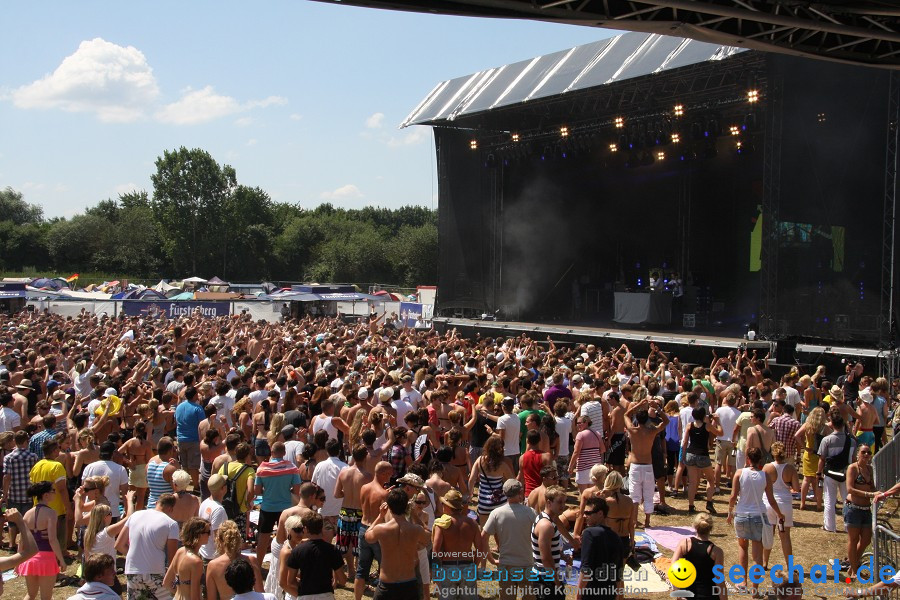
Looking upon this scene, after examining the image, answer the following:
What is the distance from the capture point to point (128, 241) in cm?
6172

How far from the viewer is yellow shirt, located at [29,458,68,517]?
6.26m

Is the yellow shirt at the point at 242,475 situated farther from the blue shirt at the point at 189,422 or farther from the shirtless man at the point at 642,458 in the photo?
the shirtless man at the point at 642,458

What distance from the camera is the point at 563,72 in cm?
1952

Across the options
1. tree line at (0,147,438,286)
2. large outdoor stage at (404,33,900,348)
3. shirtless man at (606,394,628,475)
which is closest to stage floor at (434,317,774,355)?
large outdoor stage at (404,33,900,348)

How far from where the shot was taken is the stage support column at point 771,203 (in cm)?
1555

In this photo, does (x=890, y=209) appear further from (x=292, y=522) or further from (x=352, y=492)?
(x=292, y=522)

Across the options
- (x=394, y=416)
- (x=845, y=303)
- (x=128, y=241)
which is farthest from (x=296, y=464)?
(x=128, y=241)

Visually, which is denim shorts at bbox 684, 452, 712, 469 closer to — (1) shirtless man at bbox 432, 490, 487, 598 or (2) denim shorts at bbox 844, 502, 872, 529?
(2) denim shorts at bbox 844, 502, 872, 529

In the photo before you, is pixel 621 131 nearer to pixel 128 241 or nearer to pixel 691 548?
pixel 691 548

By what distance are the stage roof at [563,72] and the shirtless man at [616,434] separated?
9.19 m

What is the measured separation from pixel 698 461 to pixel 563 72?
529 inches

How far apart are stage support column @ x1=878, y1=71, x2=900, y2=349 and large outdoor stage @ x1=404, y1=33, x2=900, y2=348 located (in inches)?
2.0

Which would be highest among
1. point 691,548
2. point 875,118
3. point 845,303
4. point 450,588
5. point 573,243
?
point 875,118

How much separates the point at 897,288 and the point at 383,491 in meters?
12.2
